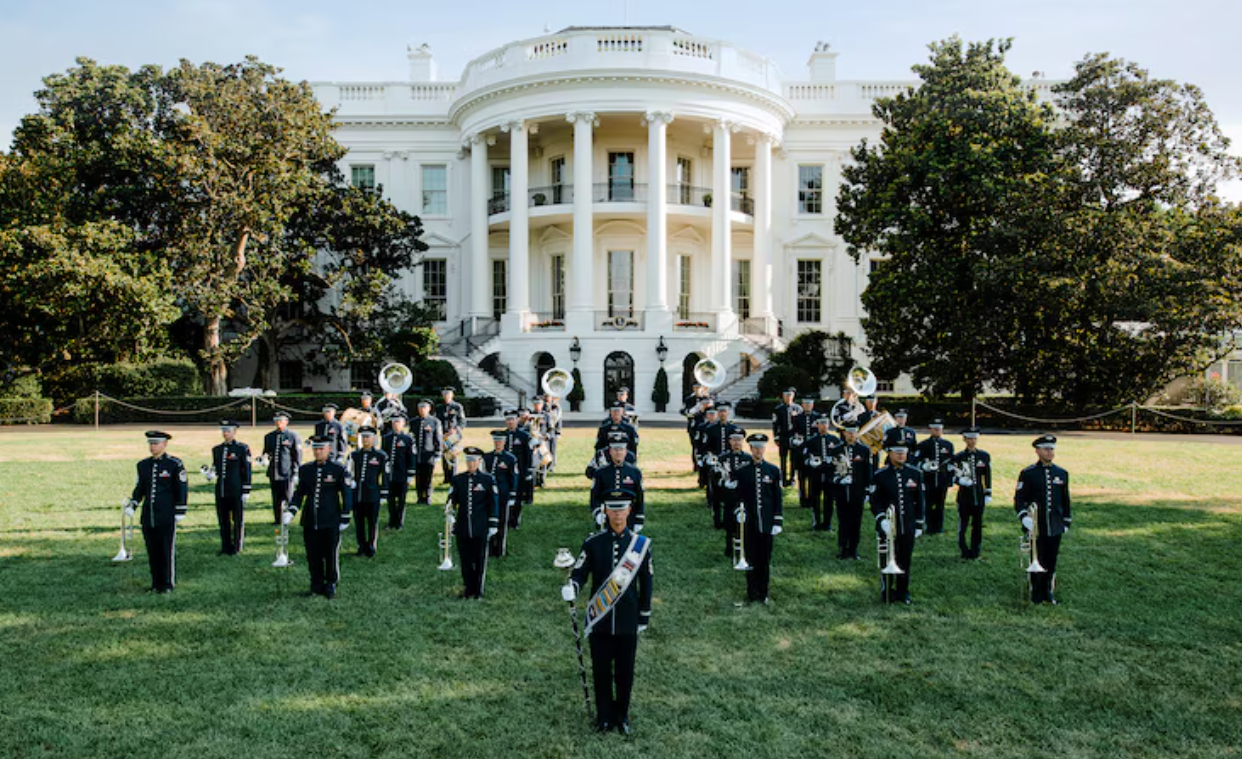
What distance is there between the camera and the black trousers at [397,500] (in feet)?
42.9

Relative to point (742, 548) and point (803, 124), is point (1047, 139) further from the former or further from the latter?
point (742, 548)

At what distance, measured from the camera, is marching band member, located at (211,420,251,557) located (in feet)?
36.3

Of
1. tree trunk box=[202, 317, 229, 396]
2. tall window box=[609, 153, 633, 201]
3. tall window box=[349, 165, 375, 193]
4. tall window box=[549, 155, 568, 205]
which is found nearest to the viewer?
tree trunk box=[202, 317, 229, 396]

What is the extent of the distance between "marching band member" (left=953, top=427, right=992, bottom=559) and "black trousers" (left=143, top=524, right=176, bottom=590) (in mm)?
9872

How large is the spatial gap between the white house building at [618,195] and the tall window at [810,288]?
107mm

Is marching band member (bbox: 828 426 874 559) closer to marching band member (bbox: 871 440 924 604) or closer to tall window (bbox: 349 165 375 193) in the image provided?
marching band member (bbox: 871 440 924 604)

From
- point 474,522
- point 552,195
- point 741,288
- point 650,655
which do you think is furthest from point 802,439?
point 552,195

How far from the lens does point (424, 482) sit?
15125mm

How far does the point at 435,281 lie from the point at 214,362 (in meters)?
11.7

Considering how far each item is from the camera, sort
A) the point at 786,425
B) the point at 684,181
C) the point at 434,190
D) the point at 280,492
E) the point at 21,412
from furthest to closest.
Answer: the point at 434,190, the point at 684,181, the point at 21,412, the point at 786,425, the point at 280,492

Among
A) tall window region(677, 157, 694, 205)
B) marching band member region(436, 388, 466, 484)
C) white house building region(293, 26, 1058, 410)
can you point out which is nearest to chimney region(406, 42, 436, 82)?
white house building region(293, 26, 1058, 410)

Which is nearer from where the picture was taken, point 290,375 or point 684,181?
point 684,181

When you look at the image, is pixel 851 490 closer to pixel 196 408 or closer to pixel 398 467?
pixel 398 467

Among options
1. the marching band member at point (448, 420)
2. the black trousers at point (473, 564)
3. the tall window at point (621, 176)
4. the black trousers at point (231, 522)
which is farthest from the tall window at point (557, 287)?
the black trousers at point (473, 564)
